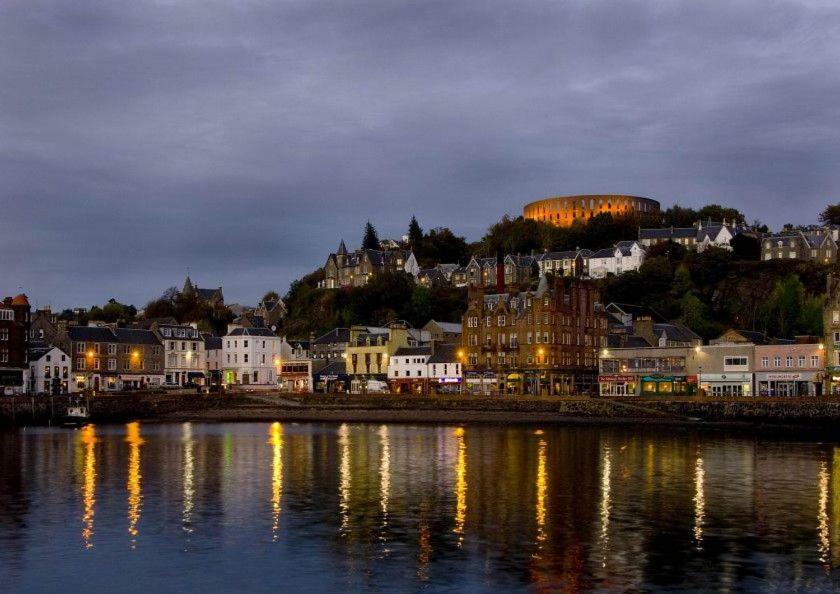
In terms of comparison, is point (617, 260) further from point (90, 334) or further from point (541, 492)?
point (541, 492)

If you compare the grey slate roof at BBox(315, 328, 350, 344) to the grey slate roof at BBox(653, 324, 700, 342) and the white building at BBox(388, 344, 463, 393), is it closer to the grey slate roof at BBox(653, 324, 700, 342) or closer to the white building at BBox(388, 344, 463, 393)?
the white building at BBox(388, 344, 463, 393)

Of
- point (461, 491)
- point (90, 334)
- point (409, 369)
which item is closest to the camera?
point (461, 491)

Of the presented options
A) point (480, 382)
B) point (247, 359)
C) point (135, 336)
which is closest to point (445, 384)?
point (480, 382)

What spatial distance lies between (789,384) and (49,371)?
84.3m

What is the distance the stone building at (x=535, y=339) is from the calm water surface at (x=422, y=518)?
4752 cm

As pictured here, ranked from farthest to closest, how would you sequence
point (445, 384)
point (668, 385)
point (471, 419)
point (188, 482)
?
point (445, 384)
point (668, 385)
point (471, 419)
point (188, 482)

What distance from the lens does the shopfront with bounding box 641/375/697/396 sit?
103 metres

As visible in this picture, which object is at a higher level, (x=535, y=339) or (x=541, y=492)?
(x=535, y=339)

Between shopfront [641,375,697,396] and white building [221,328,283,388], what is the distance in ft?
176

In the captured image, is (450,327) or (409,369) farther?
(450,327)

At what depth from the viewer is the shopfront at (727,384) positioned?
325 feet

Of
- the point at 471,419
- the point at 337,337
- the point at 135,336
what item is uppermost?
the point at 135,336

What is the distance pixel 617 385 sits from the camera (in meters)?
110

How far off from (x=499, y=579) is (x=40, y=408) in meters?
83.8
